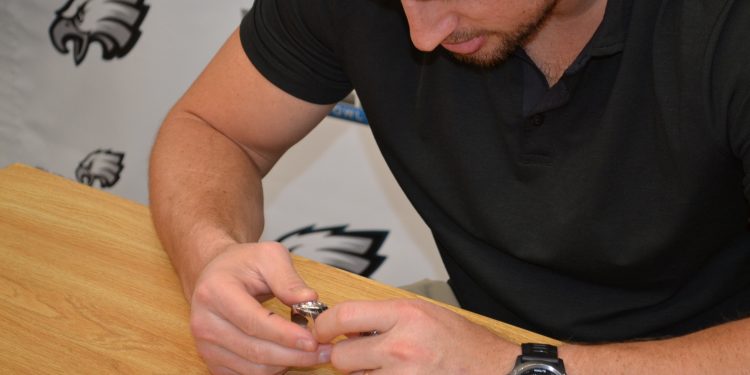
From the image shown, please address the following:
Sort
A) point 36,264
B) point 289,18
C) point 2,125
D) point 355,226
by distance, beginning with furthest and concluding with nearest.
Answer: point 2,125 → point 355,226 → point 289,18 → point 36,264

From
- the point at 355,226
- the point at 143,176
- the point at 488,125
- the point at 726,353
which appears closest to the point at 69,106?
the point at 143,176

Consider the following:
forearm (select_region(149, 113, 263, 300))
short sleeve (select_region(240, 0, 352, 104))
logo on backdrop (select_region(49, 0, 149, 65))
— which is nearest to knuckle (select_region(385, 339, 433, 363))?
forearm (select_region(149, 113, 263, 300))

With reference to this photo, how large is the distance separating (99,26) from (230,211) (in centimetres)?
126

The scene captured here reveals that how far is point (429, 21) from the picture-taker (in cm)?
108

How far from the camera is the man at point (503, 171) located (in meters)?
0.98

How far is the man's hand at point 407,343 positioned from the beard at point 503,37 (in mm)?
348

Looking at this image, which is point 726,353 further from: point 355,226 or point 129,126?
point 129,126

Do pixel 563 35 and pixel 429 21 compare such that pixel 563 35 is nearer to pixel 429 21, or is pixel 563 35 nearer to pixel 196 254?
pixel 429 21

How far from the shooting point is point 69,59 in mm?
2438

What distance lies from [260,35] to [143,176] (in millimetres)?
1065

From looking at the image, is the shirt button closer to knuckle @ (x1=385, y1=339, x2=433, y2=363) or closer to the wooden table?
the wooden table

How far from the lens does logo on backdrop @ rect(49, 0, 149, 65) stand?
2.32m

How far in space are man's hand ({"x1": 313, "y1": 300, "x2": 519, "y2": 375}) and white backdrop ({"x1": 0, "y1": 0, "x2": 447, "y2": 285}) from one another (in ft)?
3.64

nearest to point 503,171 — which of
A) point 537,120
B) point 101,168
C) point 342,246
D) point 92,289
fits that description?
point 537,120
